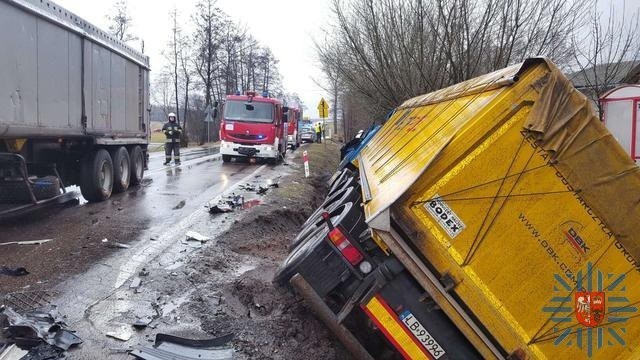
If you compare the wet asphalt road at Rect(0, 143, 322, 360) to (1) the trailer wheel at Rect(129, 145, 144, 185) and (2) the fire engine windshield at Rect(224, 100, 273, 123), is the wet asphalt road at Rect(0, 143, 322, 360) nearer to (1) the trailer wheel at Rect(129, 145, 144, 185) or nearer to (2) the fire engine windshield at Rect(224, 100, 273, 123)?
(1) the trailer wheel at Rect(129, 145, 144, 185)

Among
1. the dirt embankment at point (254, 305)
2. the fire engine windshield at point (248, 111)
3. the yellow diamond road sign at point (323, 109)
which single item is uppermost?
the yellow diamond road sign at point (323, 109)

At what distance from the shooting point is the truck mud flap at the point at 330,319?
4.02 meters

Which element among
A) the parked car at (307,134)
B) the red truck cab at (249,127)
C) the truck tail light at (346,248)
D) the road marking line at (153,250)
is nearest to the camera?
the truck tail light at (346,248)

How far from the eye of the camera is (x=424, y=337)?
356 centimetres

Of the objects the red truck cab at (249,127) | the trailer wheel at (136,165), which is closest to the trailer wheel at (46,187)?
the trailer wheel at (136,165)

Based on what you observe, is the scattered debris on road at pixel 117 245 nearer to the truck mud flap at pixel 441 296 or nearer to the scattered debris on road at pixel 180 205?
the scattered debris on road at pixel 180 205

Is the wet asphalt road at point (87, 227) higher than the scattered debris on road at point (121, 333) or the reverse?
higher

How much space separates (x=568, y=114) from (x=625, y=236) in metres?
0.83

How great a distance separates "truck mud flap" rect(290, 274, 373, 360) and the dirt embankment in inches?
15.1

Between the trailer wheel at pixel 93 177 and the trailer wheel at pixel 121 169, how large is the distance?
77cm

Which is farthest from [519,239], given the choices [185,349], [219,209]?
[219,209]

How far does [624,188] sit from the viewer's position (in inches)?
130

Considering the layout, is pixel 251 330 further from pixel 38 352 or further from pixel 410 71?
pixel 410 71

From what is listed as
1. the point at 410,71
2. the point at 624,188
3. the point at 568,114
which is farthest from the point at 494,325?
the point at 410,71
